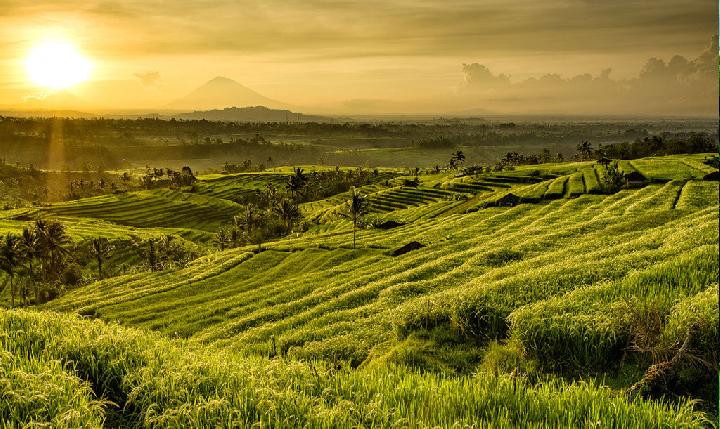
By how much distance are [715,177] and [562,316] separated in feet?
338

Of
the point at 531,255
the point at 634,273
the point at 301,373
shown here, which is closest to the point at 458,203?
the point at 531,255

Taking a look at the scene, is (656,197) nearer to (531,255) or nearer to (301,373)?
(531,255)

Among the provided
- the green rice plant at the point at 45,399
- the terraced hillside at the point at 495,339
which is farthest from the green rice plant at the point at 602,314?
the green rice plant at the point at 45,399

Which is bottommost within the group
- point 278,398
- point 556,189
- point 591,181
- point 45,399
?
point 556,189

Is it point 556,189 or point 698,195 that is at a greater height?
point 698,195

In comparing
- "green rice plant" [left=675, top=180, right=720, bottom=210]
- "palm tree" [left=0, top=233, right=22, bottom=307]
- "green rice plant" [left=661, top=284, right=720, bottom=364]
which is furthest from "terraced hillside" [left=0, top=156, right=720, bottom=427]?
"palm tree" [left=0, top=233, right=22, bottom=307]

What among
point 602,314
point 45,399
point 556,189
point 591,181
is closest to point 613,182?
point 556,189

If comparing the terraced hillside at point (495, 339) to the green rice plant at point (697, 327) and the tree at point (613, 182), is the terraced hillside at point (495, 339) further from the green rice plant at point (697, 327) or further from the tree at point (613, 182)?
the tree at point (613, 182)

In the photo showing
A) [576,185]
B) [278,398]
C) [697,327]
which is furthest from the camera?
[576,185]

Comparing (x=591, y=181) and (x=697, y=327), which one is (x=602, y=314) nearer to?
(x=697, y=327)

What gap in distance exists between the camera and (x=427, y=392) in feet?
31.8

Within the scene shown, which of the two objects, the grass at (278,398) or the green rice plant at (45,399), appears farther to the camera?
the grass at (278,398)

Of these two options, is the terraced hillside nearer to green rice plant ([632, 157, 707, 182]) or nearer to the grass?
the grass

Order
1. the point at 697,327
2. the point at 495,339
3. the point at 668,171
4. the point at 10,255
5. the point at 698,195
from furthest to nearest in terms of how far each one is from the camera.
A: the point at 10,255, the point at 668,171, the point at 698,195, the point at 495,339, the point at 697,327
